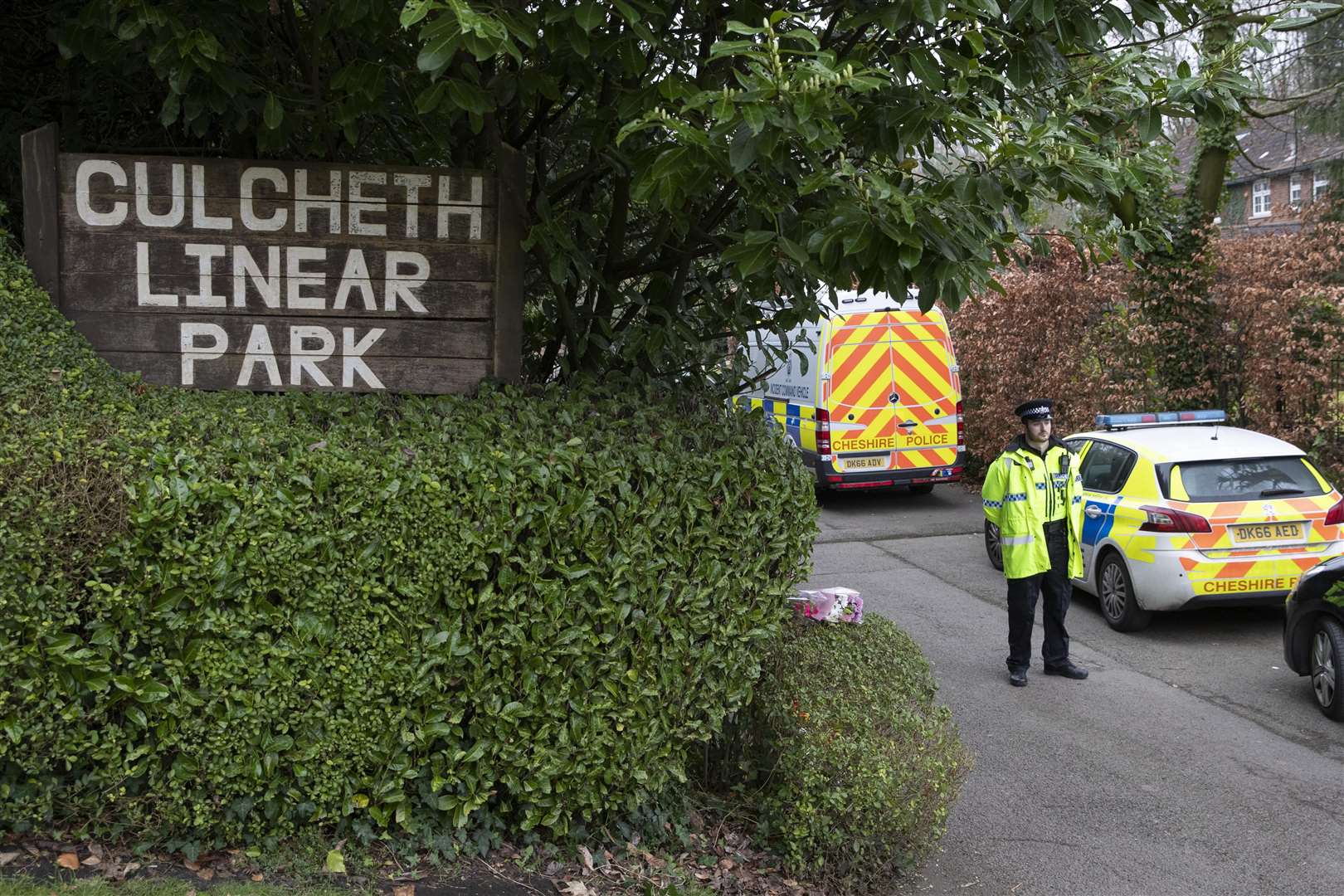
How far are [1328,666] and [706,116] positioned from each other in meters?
5.77

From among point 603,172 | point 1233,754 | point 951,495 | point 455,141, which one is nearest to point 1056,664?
point 1233,754

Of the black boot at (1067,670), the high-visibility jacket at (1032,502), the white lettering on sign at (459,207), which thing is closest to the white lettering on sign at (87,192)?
the white lettering on sign at (459,207)

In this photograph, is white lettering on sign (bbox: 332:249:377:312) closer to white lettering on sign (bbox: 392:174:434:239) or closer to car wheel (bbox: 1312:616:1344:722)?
white lettering on sign (bbox: 392:174:434:239)

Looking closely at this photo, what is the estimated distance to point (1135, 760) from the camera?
683 centimetres

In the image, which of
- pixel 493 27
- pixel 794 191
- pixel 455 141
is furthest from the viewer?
pixel 455 141

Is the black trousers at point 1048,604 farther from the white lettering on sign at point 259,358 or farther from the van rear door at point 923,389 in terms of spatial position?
the van rear door at point 923,389

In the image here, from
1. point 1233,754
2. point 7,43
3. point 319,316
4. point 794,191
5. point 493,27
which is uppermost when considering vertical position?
point 7,43

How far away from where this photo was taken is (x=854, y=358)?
1535cm

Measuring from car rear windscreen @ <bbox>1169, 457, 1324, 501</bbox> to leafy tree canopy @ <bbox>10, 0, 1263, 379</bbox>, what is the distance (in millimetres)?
4438

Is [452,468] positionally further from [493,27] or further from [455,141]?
[455,141]

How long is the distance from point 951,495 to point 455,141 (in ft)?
40.9

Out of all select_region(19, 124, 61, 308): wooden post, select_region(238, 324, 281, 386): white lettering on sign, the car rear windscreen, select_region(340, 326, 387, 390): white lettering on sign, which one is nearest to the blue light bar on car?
the car rear windscreen

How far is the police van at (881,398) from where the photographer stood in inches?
604

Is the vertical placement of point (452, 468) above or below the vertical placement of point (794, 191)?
below
